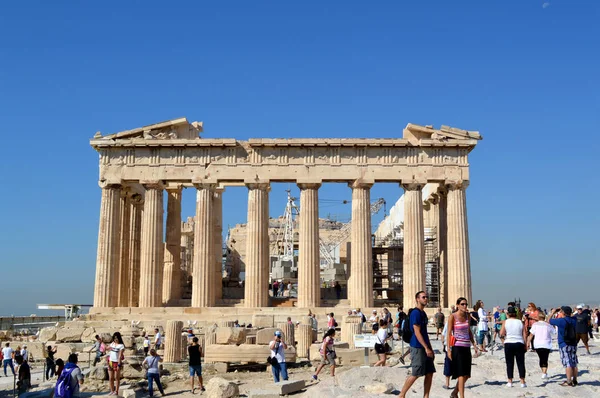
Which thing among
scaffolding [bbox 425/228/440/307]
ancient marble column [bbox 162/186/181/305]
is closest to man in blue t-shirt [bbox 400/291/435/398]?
scaffolding [bbox 425/228/440/307]

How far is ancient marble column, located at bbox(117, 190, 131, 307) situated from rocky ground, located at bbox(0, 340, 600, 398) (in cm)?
2058

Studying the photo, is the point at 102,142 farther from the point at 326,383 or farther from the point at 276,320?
the point at 326,383

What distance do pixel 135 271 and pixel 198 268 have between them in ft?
22.5

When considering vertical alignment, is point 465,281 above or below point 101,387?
above

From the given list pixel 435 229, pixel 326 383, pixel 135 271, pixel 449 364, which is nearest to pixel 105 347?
pixel 326 383

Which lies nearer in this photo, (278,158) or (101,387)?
(101,387)

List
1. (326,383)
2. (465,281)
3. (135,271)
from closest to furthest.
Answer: (326,383), (465,281), (135,271)

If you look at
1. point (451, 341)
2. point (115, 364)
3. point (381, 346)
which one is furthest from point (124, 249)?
point (451, 341)

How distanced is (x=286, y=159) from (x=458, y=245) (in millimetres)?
10991

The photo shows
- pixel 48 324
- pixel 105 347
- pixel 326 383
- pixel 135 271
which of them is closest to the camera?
pixel 326 383

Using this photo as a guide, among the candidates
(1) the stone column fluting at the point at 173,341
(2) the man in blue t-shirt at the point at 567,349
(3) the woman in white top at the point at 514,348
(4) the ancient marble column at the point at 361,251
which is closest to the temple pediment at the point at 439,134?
(4) the ancient marble column at the point at 361,251

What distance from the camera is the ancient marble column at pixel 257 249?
4134 centimetres

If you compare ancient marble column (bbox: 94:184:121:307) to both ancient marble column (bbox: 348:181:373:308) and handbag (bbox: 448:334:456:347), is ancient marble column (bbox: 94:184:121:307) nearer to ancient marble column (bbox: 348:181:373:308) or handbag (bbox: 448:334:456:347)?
ancient marble column (bbox: 348:181:373:308)

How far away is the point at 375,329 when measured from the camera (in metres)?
23.1
